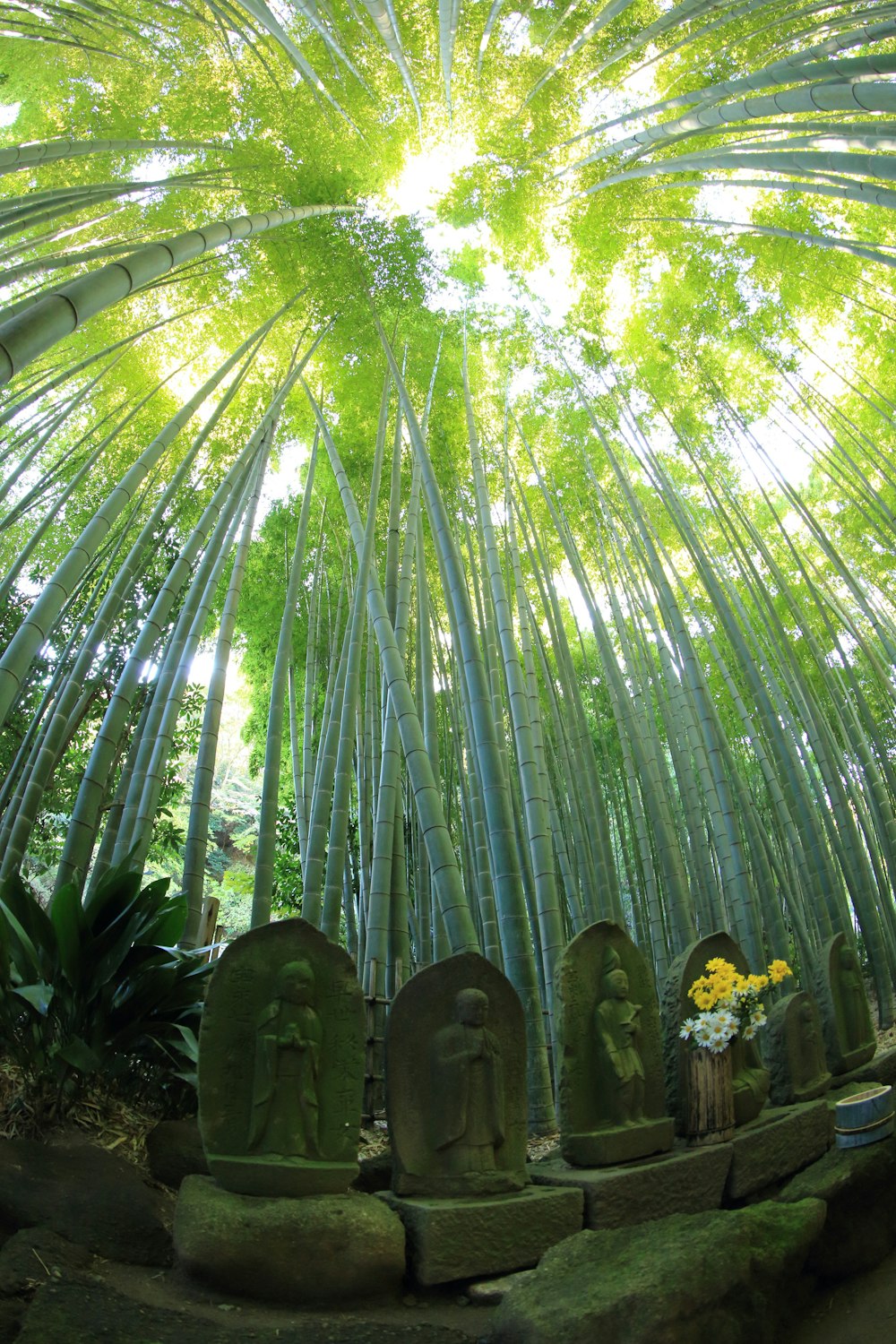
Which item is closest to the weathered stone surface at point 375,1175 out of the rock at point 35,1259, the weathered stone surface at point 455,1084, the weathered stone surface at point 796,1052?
the weathered stone surface at point 455,1084

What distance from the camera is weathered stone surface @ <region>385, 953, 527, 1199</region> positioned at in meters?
2.41

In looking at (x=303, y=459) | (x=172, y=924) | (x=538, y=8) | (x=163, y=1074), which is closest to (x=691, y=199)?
(x=538, y=8)

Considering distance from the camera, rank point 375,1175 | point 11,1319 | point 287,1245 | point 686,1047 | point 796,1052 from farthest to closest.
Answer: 1. point 796,1052
2. point 686,1047
3. point 375,1175
4. point 287,1245
5. point 11,1319

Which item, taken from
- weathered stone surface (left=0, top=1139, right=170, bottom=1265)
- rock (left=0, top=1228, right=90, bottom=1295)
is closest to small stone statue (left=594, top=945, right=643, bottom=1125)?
weathered stone surface (left=0, top=1139, right=170, bottom=1265)

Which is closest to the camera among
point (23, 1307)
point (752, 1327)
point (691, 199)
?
point (23, 1307)

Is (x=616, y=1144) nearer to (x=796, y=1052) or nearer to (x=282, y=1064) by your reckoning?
(x=282, y=1064)

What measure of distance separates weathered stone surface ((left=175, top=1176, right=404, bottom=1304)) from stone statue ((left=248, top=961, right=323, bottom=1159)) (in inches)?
6.2

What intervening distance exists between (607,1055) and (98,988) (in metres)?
1.66

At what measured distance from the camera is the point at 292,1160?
7.39 ft

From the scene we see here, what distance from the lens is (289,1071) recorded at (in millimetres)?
2346

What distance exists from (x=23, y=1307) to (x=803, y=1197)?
1.97 meters

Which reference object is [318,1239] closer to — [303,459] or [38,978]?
[38,978]

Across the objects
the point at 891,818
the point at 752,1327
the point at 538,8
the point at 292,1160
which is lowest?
the point at 752,1327

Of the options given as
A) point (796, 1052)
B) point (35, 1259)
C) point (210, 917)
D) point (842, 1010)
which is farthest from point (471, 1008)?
point (210, 917)
